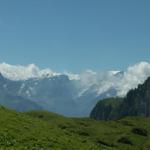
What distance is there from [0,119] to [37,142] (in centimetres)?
906

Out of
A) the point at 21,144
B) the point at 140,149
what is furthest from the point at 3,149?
the point at 140,149

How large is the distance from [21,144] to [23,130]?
7352mm

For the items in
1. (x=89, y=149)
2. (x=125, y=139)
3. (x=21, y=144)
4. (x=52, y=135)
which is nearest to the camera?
(x=21, y=144)

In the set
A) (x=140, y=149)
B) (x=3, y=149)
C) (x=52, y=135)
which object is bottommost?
(x=3, y=149)

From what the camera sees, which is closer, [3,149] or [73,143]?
[3,149]

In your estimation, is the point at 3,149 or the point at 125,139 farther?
the point at 125,139

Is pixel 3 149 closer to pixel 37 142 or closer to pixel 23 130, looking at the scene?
pixel 37 142

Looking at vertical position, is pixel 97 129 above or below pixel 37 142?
above

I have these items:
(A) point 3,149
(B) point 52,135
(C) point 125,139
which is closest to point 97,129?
(C) point 125,139

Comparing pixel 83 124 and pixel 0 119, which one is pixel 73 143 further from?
pixel 83 124

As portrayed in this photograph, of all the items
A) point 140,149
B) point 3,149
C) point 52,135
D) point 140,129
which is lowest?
point 3,149

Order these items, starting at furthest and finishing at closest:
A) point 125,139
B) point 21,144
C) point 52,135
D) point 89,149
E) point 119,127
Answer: point 119,127
point 125,139
point 52,135
point 89,149
point 21,144

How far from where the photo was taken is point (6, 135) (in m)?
46.3

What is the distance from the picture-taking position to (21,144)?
43938 mm
